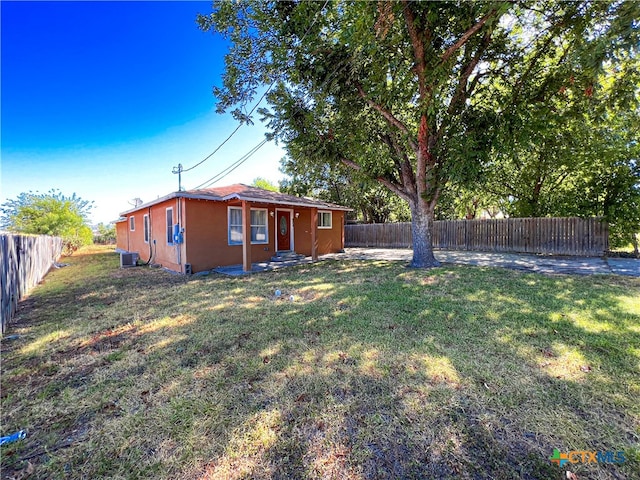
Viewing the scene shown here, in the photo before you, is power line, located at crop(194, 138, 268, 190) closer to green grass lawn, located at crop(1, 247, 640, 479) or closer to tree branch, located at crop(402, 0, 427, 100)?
tree branch, located at crop(402, 0, 427, 100)

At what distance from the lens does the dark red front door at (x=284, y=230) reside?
36.3ft

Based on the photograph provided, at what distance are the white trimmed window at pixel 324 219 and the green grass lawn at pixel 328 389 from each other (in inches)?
327

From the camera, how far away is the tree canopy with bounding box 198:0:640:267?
18.0 ft

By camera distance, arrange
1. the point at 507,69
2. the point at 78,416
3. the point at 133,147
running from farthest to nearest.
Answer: the point at 133,147 < the point at 507,69 < the point at 78,416

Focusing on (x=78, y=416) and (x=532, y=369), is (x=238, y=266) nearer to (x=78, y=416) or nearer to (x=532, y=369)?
(x=78, y=416)

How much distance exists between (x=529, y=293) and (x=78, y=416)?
6.74m

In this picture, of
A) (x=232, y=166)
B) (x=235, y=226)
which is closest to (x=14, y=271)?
(x=235, y=226)

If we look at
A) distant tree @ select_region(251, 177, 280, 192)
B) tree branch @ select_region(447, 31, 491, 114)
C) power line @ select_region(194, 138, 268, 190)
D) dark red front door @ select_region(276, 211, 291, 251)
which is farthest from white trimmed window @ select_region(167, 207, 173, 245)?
distant tree @ select_region(251, 177, 280, 192)

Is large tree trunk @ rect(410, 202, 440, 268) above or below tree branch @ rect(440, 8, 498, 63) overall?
below

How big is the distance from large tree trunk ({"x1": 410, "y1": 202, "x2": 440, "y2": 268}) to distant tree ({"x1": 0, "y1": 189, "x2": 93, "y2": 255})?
2080 cm

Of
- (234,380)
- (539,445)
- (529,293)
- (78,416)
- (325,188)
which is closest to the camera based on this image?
(539,445)

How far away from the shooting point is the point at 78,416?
2113 mm

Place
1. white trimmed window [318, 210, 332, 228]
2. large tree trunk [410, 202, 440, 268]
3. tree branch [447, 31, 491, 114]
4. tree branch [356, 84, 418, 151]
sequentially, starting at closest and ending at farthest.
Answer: tree branch [447, 31, 491, 114] < tree branch [356, 84, 418, 151] < large tree trunk [410, 202, 440, 268] < white trimmed window [318, 210, 332, 228]

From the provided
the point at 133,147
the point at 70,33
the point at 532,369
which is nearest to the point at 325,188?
the point at 133,147
